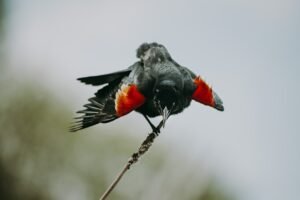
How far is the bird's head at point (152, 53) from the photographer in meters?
2.77

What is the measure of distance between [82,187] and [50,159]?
102 centimetres

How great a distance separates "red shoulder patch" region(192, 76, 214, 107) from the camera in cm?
296

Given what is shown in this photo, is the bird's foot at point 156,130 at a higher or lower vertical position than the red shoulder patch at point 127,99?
lower

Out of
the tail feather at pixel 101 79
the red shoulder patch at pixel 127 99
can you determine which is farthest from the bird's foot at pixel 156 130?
the tail feather at pixel 101 79

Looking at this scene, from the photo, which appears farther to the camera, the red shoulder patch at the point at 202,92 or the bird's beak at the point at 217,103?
the bird's beak at the point at 217,103

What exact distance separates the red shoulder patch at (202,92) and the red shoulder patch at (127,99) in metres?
0.24

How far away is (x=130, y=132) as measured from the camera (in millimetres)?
9570

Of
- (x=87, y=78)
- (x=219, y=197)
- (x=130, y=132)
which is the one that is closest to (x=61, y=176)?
(x=130, y=132)

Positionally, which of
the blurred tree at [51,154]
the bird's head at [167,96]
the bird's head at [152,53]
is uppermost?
the bird's head at [152,53]

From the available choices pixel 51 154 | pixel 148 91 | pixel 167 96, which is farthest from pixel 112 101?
pixel 51 154

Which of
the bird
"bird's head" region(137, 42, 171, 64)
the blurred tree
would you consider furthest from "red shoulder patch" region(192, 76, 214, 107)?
the blurred tree

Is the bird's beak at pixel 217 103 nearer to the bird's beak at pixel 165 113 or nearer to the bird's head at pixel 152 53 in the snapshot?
the bird's head at pixel 152 53

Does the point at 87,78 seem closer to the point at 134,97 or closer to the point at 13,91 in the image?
the point at 134,97

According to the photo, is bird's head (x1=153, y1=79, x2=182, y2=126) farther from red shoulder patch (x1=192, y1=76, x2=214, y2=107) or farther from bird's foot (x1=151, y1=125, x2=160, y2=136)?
red shoulder patch (x1=192, y1=76, x2=214, y2=107)
